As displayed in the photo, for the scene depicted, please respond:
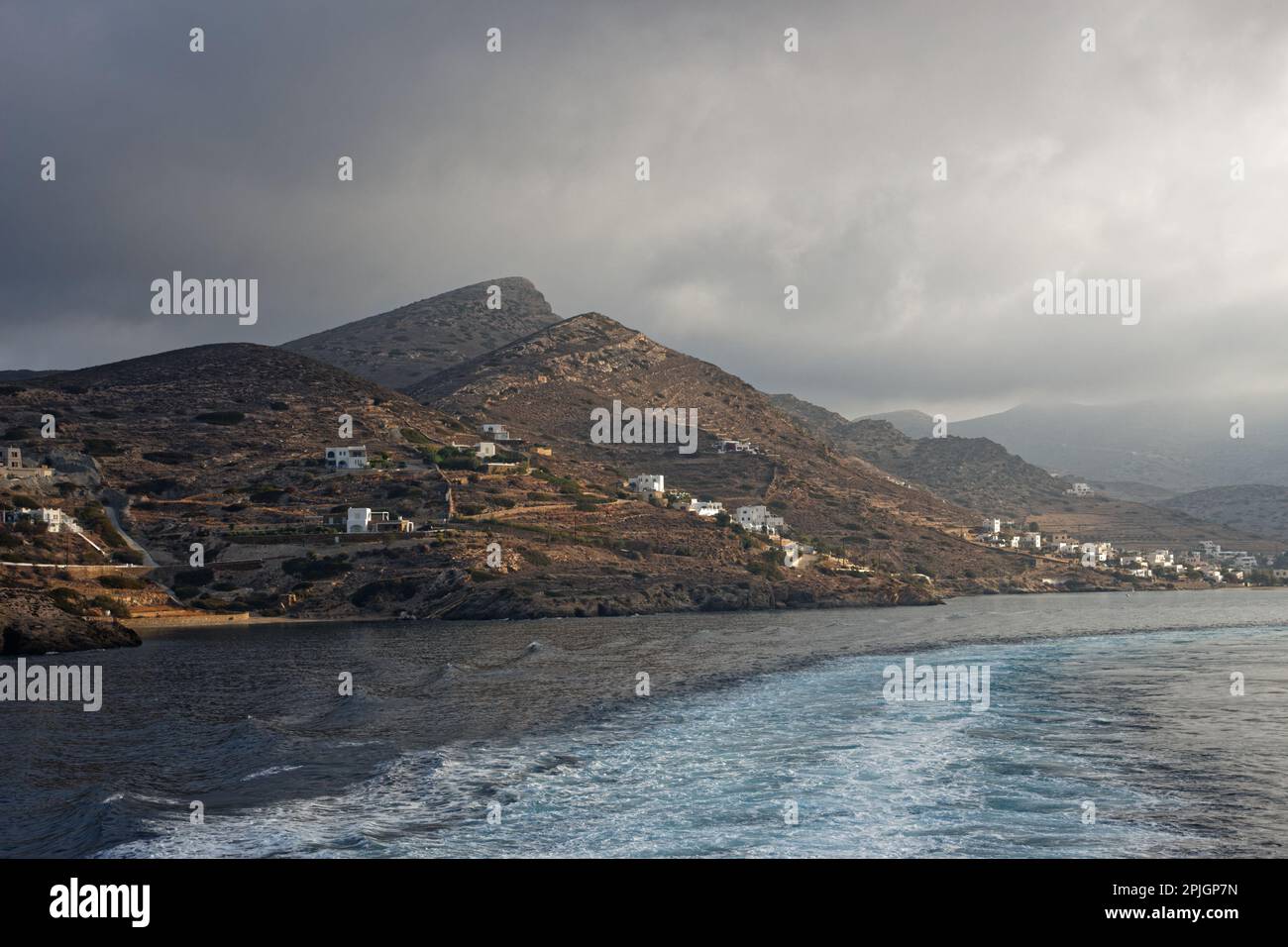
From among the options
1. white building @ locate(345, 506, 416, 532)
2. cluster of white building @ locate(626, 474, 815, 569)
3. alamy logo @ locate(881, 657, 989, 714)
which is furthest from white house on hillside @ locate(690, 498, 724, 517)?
alamy logo @ locate(881, 657, 989, 714)

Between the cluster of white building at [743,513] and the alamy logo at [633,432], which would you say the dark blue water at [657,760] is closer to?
the cluster of white building at [743,513]

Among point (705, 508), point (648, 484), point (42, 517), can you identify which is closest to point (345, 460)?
point (42, 517)

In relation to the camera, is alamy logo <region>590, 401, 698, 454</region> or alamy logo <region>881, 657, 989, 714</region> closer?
alamy logo <region>881, 657, 989, 714</region>
